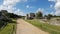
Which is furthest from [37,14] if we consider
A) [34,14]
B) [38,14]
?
[34,14]

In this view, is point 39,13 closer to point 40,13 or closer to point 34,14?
point 40,13

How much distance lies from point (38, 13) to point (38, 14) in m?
Answer: 1.35

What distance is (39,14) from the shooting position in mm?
138375

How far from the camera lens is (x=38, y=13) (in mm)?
139375

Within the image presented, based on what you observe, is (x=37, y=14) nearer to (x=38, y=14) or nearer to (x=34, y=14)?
(x=38, y=14)

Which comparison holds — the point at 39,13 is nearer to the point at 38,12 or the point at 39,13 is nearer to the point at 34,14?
the point at 38,12

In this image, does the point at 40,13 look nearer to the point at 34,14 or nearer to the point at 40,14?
the point at 40,14

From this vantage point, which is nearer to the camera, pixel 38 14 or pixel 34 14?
pixel 38 14

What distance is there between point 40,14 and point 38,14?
1.87m

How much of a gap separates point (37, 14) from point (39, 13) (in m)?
2.04

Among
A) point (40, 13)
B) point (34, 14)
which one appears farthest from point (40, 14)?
point (34, 14)

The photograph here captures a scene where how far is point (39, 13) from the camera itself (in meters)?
139

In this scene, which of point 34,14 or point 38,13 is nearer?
point 38,13

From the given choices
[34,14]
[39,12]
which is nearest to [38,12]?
[39,12]
